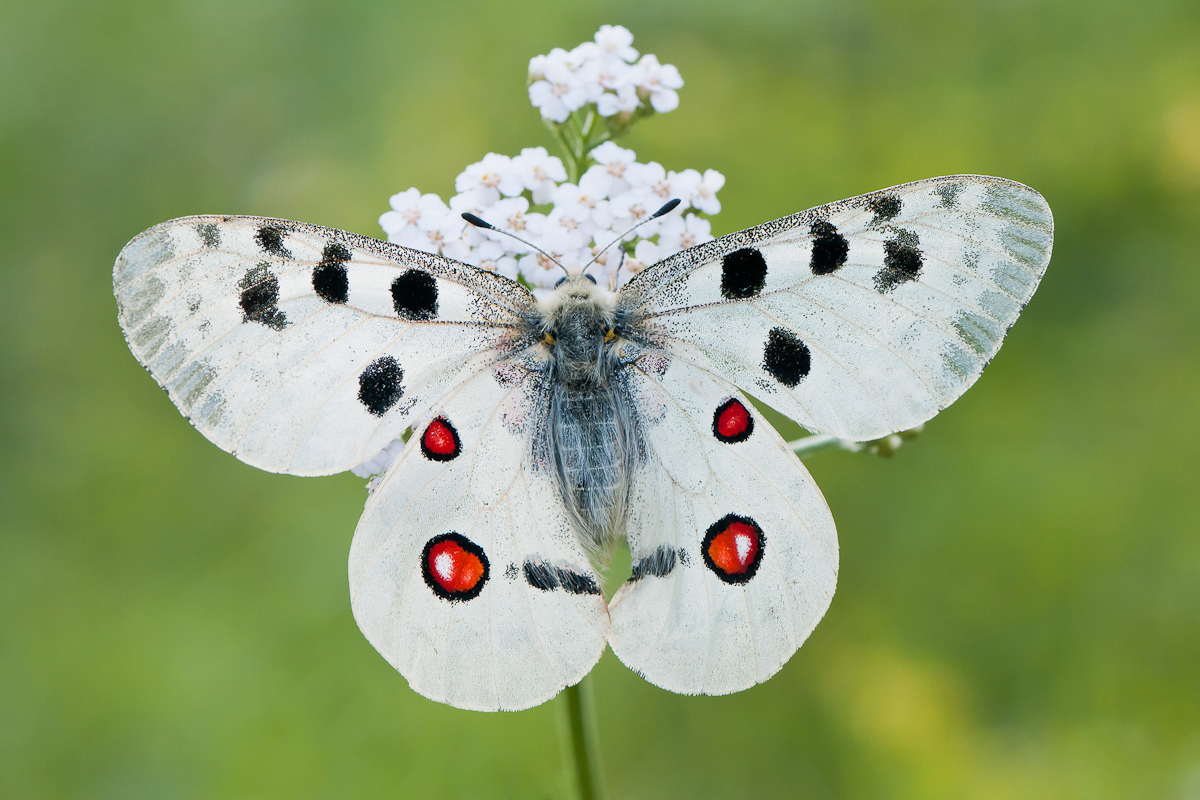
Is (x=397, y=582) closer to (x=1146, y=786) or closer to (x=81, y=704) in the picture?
(x=81, y=704)

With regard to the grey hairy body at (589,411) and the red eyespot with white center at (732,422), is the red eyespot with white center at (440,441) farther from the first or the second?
the red eyespot with white center at (732,422)

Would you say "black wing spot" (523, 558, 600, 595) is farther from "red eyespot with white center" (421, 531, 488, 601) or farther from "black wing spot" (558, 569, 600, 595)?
"red eyespot with white center" (421, 531, 488, 601)

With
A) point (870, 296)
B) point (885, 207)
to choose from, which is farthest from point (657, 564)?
point (885, 207)

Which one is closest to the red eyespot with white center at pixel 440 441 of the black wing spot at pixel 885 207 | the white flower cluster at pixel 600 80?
the white flower cluster at pixel 600 80

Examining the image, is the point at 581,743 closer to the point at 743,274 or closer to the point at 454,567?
the point at 454,567

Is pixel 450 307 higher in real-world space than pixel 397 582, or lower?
higher

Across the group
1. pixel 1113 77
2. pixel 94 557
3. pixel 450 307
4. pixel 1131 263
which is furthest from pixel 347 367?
pixel 1113 77
